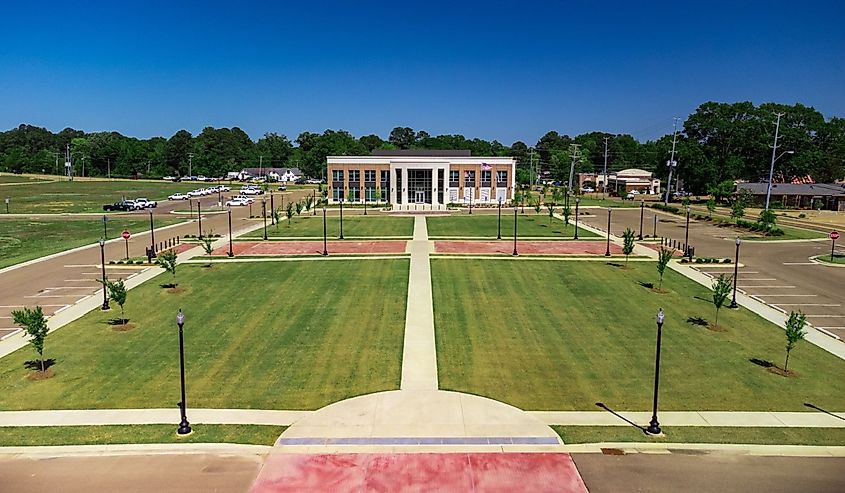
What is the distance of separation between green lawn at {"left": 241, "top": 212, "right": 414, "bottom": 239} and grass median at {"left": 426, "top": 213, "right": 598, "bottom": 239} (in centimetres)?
353

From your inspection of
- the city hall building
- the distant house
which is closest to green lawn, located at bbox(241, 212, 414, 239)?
the city hall building

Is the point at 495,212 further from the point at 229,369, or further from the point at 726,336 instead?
the point at 229,369

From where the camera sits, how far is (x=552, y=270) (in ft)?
136

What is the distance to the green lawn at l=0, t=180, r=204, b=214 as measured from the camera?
305ft

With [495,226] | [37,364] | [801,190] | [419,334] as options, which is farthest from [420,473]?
→ [801,190]

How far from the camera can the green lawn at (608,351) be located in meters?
20.7

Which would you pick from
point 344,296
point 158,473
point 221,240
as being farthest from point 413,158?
point 158,473

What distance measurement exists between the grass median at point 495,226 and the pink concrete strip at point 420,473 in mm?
44183

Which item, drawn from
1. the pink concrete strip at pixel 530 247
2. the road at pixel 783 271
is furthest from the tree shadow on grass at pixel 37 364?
the road at pixel 783 271

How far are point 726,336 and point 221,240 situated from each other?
4426 centimetres

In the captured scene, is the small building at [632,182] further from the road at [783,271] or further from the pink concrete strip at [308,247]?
the pink concrete strip at [308,247]

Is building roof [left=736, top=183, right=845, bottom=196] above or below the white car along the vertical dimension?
above

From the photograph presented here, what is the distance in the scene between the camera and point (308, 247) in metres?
52.2

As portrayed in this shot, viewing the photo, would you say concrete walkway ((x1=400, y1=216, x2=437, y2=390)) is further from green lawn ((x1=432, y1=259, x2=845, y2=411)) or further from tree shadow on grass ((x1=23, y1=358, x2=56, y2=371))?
tree shadow on grass ((x1=23, y1=358, x2=56, y2=371))
